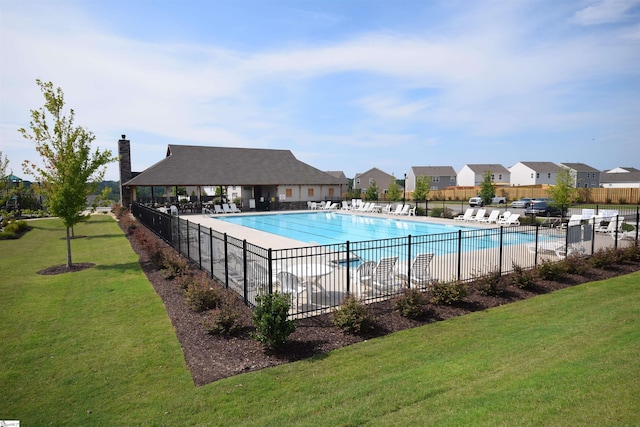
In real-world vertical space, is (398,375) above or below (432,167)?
below

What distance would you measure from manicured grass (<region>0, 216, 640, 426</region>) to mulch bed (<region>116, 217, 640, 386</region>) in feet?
0.80

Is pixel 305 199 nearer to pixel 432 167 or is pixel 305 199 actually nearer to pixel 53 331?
pixel 53 331

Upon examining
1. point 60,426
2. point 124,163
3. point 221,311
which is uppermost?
point 124,163

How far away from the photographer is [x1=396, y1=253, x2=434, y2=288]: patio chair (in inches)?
388

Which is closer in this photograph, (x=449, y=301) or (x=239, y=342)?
(x=239, y=342)

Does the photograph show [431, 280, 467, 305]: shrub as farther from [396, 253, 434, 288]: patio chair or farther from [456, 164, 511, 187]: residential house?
[456, 164, 511, 187]: residential house

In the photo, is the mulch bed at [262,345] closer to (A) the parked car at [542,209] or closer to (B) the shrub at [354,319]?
(B) the shrub at [354,319]

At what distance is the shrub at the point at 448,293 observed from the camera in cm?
870

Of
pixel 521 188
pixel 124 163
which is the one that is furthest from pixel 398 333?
pixel 521 188

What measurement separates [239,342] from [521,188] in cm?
5947

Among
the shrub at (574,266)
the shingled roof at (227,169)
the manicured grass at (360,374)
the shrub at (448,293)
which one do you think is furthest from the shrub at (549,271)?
the shingled roof at (227,169)

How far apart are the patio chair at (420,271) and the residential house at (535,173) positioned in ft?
281

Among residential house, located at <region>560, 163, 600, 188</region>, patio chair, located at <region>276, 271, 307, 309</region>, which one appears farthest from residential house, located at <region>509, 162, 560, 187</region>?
patio chair, located at <region>276, 271, 307, 309</region>

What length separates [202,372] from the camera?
5.80 m
